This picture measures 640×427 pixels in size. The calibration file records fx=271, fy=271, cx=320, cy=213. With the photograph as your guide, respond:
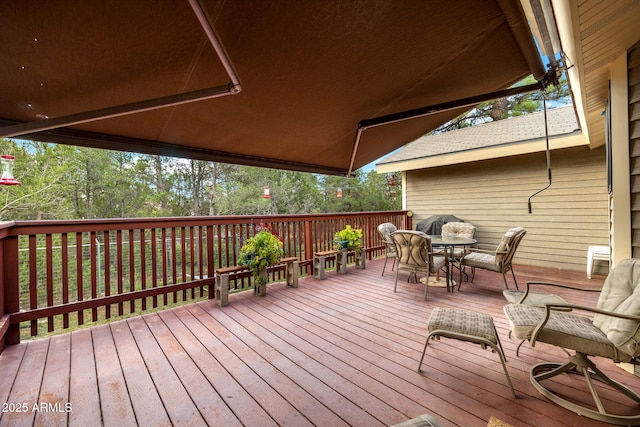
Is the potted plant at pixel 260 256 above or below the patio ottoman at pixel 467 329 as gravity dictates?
above

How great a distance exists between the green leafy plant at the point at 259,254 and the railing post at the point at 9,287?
2279 mm

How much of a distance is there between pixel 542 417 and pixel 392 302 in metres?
2.09

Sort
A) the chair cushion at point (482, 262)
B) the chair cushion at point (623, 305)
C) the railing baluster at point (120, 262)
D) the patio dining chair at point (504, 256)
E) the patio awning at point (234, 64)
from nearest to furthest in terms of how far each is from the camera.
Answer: the patio awning at point (234, 64) → the chair cushion at point (623, 305) → the railing baluster at point (120, 262) → the patio dining chair at point (504, 256) → the chair cushion at point (482, 262)

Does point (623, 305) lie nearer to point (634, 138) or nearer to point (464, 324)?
point (464, 324)

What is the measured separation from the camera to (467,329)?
6.55 feet

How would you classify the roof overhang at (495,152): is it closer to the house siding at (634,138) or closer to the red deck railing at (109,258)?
the red deck railing at (109,258)

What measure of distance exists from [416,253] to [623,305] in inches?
86.4

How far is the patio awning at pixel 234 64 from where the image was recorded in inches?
53.7

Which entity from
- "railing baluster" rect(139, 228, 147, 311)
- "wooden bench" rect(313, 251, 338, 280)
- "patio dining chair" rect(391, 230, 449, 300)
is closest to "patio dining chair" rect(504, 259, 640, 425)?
"patio dining chair" rect(391, 230, 449, 300)

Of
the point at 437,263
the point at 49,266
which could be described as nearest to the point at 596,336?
the point at 437,263

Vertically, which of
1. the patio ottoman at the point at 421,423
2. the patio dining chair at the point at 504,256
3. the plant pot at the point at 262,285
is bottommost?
the plant pot at the point at 262,285

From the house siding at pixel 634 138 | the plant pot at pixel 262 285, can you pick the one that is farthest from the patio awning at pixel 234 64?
the plant pot at pixel 262 285

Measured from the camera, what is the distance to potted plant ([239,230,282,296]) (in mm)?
3979

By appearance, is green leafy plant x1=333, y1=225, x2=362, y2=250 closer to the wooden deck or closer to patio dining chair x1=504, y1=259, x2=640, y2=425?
the wooden deck
